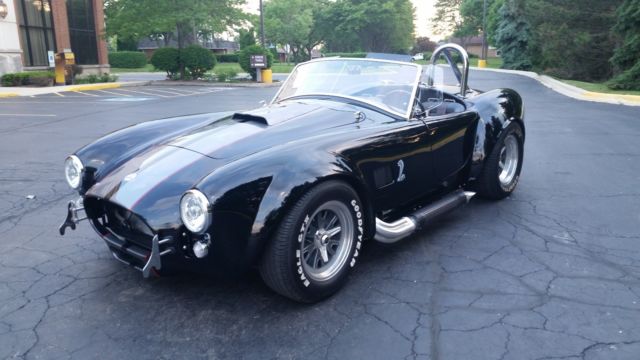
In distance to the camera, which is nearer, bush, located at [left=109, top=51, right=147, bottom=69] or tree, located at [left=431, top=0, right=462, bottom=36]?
bush, located at [left=109, top=51, right=147, bottom=69]

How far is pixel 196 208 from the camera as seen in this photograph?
2.78m

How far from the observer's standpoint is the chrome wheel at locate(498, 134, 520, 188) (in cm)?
538

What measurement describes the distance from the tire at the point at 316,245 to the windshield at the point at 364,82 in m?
1.15

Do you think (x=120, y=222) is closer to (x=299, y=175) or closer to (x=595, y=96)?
(x=299, y=175)


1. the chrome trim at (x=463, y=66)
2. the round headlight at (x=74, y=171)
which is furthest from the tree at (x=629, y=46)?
the round headlight at (x=74, y=171)

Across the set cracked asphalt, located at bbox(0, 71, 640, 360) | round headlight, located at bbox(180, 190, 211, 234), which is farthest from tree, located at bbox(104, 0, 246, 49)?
round headlight, located at bbox(180, 190, 211, 234)

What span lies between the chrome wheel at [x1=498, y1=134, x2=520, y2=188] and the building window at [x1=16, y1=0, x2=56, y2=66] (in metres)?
25.3

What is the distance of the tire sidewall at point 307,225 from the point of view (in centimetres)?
297

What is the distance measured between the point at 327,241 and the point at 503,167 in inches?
115

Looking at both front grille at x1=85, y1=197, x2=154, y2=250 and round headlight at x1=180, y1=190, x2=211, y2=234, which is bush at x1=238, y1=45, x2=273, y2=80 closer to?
front grille at x1=85, y1=197, x2=154, y2=250

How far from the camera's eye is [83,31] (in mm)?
27953

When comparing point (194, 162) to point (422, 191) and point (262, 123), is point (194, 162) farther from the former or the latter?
point (422, 191)

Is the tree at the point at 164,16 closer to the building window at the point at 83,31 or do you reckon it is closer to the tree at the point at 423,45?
the building window at the point at 83,31

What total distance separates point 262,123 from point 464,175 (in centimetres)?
192
